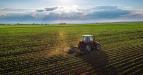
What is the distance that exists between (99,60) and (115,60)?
3.76ft

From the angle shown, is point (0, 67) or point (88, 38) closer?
point (0, 67)

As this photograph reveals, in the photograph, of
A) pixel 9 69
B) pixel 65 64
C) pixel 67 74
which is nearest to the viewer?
pixel 67 74

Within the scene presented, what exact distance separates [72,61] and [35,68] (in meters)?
3.29

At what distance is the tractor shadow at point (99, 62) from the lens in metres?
15.0

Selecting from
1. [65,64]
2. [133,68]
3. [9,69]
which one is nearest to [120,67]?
[133,68]

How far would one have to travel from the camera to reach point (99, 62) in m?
18.0

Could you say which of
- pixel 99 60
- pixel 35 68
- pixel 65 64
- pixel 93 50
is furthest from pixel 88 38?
pixel 35 68

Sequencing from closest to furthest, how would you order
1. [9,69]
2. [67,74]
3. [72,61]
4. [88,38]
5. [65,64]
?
1. [67,74]
2. [9,69]
3. [65,64]
4. [72,61]
5. [88,38]

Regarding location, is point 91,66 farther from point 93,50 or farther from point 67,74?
point 93,50

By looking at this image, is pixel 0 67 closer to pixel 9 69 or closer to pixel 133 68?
pixel 9 69

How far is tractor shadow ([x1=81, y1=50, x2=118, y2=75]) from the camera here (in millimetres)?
14961

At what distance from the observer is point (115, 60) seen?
18500 millimetres

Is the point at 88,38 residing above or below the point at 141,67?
above

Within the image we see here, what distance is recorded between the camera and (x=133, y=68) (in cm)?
1578
